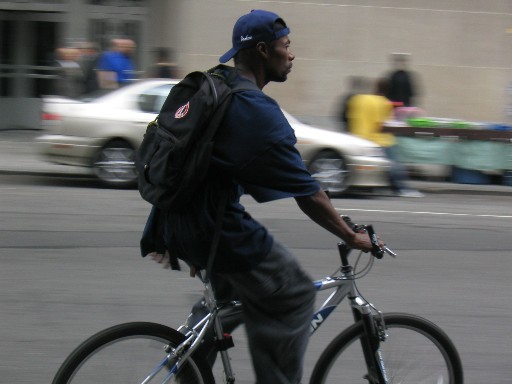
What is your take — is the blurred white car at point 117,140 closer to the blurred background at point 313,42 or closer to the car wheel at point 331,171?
the car wheel at point 331,171

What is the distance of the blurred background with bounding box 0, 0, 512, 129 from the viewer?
18625 millimetres

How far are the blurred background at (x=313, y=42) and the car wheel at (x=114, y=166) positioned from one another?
655cm

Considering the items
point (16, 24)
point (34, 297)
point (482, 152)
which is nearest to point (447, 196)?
point (482, 152)

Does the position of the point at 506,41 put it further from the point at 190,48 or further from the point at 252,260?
the point at 252,260

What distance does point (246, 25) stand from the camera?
3383mm

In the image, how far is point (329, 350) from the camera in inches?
149

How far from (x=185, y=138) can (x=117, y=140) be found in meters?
9.07

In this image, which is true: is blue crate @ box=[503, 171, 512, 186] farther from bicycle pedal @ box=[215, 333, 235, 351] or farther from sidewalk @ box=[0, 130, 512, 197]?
bicycle pedal @ box=[215, 333, 235, 351]

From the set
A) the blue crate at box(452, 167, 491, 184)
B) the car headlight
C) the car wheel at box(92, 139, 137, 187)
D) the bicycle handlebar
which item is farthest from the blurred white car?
the bicycle handlebar

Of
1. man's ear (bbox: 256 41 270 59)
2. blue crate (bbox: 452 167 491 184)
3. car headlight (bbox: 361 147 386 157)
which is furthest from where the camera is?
blue crate (bbox: 452 167 491 184)

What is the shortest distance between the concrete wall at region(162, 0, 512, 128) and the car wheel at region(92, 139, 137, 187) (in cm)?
671

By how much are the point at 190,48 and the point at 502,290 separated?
1236 centimetres

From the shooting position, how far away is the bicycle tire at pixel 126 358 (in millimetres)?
3438

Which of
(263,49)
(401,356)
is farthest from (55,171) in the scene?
(263,49)
